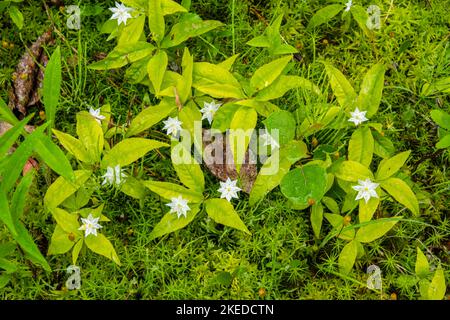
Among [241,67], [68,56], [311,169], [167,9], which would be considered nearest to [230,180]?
[311,169]

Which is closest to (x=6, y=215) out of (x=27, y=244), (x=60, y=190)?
(x=27, y=244)

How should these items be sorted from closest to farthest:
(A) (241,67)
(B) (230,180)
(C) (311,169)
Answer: (C) (311,169), (B) (230,180), (A) (241,67)

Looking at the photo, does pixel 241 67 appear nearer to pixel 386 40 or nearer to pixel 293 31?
pixel 293 31

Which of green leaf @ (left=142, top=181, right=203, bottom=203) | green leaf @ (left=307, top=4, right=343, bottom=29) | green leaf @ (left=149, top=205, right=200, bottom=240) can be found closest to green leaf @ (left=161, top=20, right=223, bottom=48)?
green leaf @ (left=307, top=4, right=343, bottom=29)

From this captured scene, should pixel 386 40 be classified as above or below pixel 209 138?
above

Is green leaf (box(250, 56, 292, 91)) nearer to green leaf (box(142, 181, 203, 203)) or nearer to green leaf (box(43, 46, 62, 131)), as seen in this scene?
green leaf (box(142, 181, 203, 203))

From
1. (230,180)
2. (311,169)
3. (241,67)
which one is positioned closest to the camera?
(311,169)

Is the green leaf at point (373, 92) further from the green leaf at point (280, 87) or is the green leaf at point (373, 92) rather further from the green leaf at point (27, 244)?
the green leaf at point (27, 244)

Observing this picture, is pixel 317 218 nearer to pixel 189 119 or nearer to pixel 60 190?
pixel 189 119
